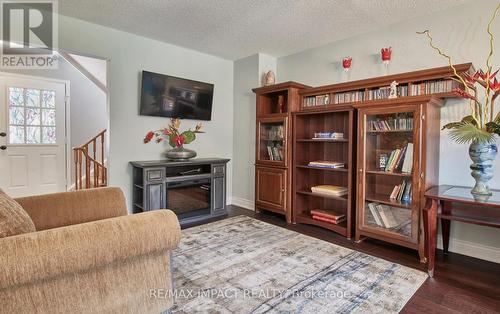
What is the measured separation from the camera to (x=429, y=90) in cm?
258

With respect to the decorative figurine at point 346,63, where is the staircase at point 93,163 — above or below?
below

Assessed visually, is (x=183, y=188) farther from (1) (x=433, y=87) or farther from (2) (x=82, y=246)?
(1) (x=433, y=87)

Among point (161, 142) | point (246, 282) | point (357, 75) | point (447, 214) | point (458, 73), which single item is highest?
point (357, 75)

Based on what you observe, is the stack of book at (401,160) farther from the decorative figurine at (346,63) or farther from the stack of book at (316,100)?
the decorative figurine at (346,63)

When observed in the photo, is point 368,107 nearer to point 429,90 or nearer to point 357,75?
point 429,90

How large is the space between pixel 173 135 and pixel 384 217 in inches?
107

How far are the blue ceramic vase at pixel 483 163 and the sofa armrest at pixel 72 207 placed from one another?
2.68 m

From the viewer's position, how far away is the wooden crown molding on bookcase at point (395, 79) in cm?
239

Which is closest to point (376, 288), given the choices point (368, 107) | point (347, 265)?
point (347, 265)

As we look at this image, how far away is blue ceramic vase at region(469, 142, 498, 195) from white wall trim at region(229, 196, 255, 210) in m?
2.79

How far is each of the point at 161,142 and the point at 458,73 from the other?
340cm

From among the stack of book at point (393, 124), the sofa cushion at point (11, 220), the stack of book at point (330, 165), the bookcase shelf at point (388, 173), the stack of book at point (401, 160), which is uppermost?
the stack of book at point (393, 124)

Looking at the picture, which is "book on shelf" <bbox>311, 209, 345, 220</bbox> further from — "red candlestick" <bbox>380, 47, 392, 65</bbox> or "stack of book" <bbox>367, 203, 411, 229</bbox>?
"red candlestick" <bbox>380, 47, 392, 65</bbox>

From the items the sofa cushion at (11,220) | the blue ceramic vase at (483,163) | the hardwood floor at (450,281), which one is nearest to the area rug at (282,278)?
the hardwood floor at (450,281)
